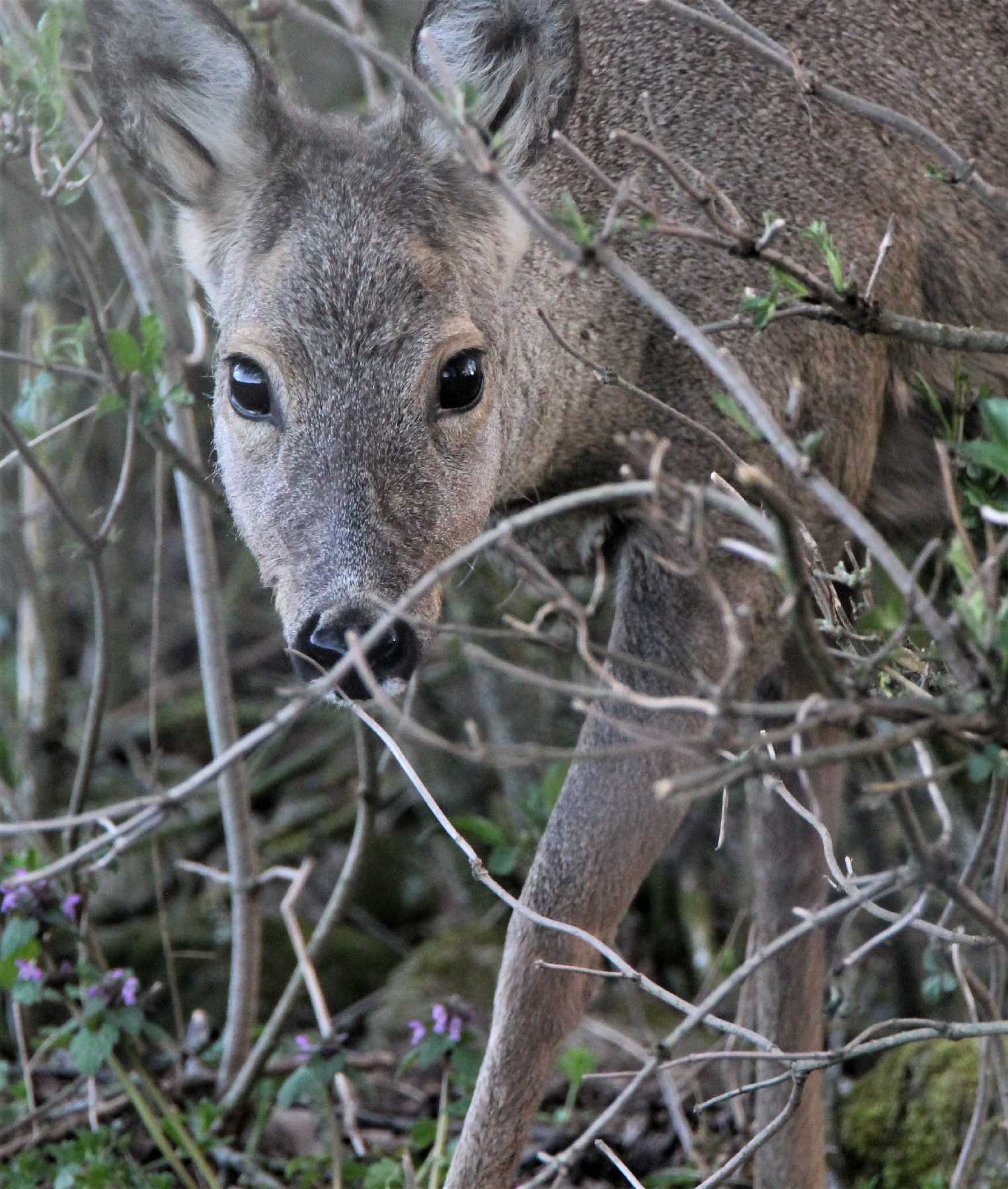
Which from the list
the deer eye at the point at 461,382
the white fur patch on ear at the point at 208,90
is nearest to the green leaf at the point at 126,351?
the white fur patch on ear at the point at 208,90

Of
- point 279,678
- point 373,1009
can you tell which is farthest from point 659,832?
point 279,678

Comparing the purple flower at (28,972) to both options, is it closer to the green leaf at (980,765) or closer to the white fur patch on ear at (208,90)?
the white fur patch on ear at (208,90)

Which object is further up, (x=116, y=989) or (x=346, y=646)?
(x=346, y=646)

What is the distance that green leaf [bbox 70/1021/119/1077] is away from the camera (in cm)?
418

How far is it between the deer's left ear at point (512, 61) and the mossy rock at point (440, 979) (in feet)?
10.2

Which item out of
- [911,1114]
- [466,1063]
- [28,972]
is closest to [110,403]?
[28,972]

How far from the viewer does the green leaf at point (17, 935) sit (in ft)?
13.6

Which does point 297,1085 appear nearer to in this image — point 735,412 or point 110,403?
point 110,403

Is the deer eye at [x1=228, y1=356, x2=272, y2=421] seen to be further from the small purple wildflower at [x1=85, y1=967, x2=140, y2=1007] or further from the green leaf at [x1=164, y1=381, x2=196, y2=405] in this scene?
the small purple wildflower at [x1=85, y1=967, x2=140, y2=1007]

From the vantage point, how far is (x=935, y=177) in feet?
9.88

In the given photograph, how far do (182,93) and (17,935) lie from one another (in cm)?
→ 218

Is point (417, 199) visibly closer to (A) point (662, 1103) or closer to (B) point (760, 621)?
(B) point (760, 621)

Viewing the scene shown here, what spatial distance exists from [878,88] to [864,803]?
275cm

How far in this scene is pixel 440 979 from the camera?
609 cm
